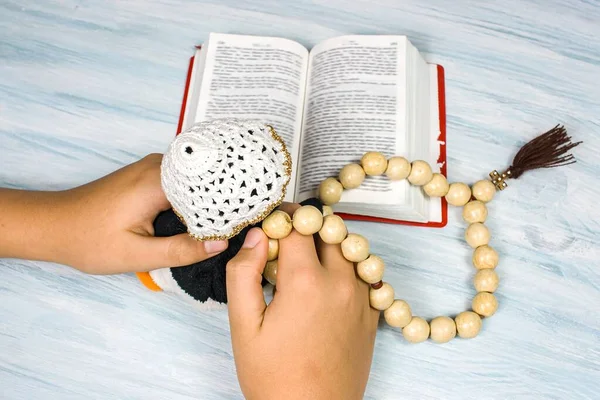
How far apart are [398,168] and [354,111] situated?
14 cm

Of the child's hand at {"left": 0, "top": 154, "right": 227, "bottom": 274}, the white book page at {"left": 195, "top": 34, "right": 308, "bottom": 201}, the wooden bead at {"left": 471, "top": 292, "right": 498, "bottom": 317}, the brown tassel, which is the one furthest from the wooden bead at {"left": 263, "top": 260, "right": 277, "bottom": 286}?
the brown tassel

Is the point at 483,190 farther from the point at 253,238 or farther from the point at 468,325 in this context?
the point at 253,238

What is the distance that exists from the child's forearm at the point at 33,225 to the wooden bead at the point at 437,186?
1.74 ft

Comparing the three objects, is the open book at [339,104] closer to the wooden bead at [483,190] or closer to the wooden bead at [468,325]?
the wooden bead at [483,190]

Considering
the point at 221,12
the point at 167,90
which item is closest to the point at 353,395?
the point at 167,90

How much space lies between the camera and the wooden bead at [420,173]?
86cm

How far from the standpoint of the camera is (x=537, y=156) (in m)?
0.91

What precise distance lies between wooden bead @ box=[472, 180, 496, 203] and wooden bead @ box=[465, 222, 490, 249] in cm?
5

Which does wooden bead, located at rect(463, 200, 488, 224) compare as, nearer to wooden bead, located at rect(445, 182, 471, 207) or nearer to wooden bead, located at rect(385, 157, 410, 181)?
wooden bead, located at rect(445, 182, 471, 207)

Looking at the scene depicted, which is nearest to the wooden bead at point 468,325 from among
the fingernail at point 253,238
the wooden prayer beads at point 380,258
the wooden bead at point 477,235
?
the wooden prayer beads at point 380,258

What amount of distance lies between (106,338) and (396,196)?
1.56 feet

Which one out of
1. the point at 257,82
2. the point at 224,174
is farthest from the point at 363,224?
the point at 224,174

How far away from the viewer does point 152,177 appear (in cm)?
75

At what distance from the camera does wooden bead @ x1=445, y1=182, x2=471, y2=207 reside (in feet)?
→ 2.89
